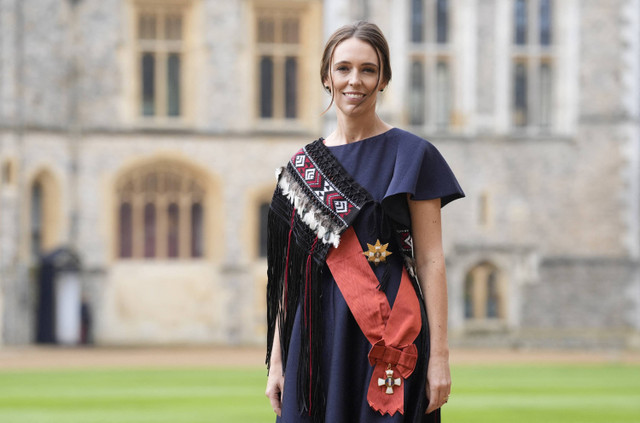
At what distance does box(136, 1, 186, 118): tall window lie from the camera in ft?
60.0

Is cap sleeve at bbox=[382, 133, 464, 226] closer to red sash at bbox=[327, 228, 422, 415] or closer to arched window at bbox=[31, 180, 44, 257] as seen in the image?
red sash at bbox=[327, 228, 422, 415]

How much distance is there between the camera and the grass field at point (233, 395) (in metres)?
8.09

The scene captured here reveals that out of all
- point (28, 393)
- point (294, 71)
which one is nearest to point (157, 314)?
point (294, 71)

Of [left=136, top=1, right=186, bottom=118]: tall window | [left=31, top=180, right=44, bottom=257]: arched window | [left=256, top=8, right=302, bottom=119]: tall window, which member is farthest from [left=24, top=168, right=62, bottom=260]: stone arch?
[left=256, top=8, right=302, bottom=119]: tall window

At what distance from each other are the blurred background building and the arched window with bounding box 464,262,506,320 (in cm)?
4

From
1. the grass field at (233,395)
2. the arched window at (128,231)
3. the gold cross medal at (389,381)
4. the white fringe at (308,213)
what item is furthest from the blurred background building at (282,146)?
the gold cross medal at (389,381)

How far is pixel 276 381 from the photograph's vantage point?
9.10 ft

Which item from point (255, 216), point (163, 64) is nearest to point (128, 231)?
point (255, 216)

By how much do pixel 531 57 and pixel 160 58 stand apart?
6787 millimetres

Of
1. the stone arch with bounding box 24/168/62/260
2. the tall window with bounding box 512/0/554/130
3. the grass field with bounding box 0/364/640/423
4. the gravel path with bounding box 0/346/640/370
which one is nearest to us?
the grass field with bounding box 0/364/640/423

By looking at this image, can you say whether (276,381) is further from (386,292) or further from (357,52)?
(357,52)

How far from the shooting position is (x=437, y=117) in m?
18.4

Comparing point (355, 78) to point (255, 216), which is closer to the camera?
point (355, 78)

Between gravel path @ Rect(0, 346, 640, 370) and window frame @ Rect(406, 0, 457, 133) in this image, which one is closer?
gravel path @ Rect(0, 346, 640, 370)
